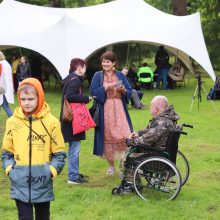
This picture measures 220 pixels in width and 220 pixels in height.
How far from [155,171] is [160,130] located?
0.47 m

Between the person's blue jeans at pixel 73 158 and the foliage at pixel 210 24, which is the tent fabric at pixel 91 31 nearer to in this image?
the foliage at pixel 210 24

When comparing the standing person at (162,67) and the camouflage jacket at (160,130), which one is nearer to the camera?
the camouflage jacket at (160,130)

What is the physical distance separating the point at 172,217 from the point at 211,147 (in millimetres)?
3668

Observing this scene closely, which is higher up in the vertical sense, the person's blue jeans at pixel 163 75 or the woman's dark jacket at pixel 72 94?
the woman's dark jacket at pixel 72 94

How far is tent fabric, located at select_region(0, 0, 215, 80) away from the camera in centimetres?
1567

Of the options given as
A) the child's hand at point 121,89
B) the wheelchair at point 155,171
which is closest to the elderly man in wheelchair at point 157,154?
the wheelchair at point 155,171

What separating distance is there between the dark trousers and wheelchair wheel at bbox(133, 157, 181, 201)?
177 cm

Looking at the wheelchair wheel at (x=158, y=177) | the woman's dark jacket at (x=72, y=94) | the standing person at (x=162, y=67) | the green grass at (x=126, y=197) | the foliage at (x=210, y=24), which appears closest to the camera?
the green grass at (x=126, y=197)

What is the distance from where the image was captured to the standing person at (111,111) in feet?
20.7

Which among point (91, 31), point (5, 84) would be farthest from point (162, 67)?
point (5, 84)

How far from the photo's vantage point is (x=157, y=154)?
5.45 meters

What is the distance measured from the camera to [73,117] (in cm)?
597

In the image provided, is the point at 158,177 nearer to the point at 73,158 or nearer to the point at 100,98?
the point at 73,158

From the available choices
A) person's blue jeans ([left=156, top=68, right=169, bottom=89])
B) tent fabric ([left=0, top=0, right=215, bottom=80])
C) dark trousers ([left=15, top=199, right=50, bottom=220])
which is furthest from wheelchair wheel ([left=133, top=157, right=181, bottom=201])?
person's blue jeans ([left=156, top=68, right=169, bottom=89])
